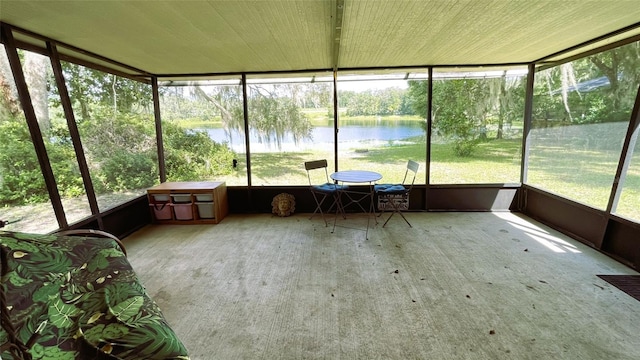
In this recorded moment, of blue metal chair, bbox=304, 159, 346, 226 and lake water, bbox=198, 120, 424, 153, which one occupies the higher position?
lake water, bbox=198, 120, 424, 153

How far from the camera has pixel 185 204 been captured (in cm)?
435

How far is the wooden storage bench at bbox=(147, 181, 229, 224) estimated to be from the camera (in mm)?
4336

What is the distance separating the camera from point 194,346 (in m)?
1.90

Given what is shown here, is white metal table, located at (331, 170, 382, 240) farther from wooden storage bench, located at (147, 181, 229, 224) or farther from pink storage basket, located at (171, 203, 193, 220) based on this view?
pink storage basket, located at (171, 203, 193, 220)

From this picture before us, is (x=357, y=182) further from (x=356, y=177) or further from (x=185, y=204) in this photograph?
(x=185, y=204)

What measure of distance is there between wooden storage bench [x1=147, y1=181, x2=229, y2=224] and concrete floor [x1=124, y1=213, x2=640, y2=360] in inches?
18.5

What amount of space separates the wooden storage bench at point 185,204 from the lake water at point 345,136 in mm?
934

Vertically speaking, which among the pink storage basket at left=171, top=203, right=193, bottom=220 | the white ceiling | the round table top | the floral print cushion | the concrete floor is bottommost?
the concrete floor

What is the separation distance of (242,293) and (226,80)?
353cm

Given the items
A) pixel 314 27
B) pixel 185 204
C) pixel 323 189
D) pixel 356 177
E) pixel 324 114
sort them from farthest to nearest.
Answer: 1. pixel 324 114
2. pixel 185 204
3. pixel 323 189
4. pixel 356 177
5. pixel 314 27

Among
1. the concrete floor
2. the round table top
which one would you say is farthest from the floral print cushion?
the round table top

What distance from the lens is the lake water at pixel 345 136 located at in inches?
190

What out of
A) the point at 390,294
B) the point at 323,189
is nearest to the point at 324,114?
the point at 323,189

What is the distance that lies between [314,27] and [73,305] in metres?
2.59
